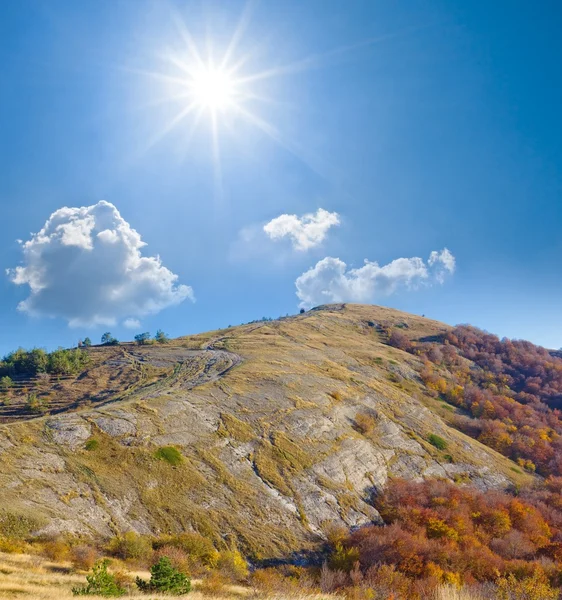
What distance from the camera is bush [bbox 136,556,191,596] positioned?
14.8 meters

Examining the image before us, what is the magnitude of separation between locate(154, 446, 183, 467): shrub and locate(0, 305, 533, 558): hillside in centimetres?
11

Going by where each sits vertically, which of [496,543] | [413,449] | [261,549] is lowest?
[496,543]

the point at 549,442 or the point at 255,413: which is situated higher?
the point at 255,413

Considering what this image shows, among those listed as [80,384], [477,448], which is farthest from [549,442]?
[80,384]

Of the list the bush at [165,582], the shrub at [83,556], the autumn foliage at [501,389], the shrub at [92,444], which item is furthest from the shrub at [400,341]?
the shrub at [83,556]

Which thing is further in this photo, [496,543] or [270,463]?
[270,463]

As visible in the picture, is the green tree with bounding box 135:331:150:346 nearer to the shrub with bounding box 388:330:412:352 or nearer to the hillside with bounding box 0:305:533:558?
the hillside with bounding box 0:305:533:558

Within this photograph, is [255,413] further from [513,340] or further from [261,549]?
[513,340]

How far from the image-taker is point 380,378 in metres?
66.2

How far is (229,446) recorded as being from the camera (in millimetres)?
34094

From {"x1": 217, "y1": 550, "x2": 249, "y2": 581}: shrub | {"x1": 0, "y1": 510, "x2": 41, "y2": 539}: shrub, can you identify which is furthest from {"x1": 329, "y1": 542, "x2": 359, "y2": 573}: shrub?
{"x1": 0, "y1": 510, "x2": 41, "y2": 539}: shrub

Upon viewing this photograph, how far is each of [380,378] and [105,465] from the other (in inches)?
2054

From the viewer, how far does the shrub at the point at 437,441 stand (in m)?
48.6

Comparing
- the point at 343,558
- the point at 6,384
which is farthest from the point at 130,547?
the point at 6,384
